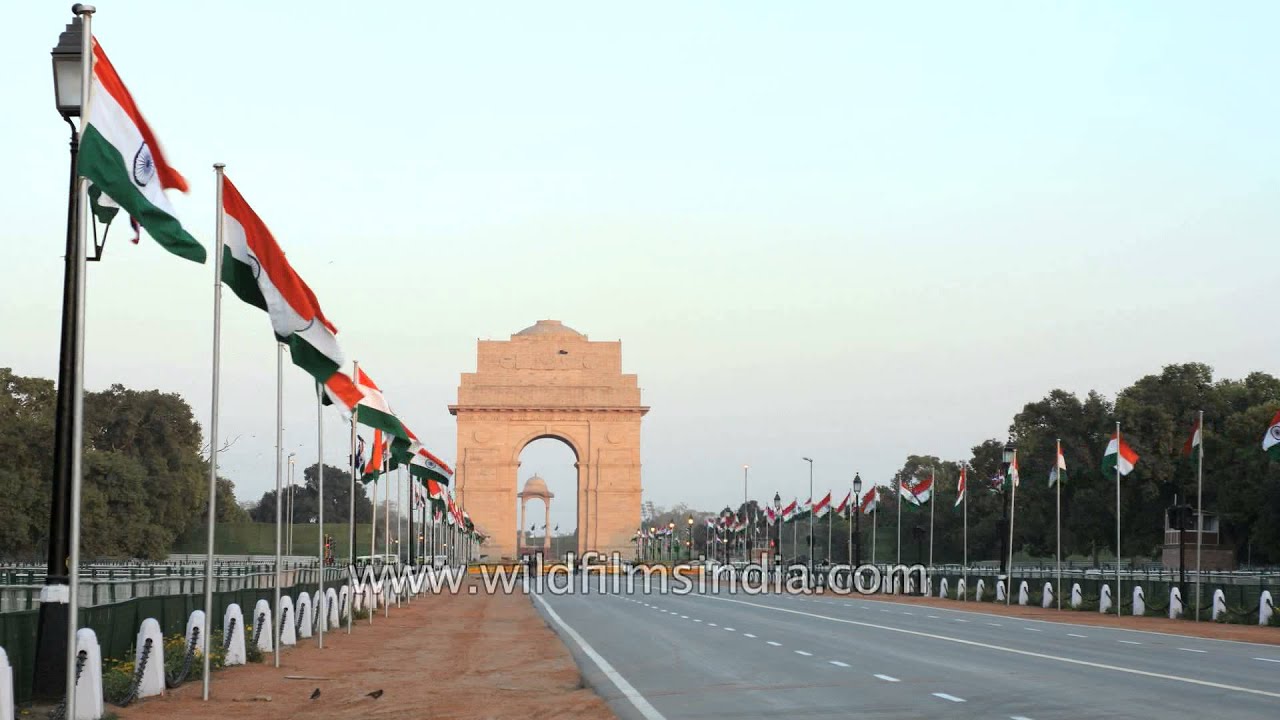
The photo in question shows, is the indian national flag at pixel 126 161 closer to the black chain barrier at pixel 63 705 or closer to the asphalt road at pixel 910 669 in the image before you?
the black chain barrier at pixel 63 705

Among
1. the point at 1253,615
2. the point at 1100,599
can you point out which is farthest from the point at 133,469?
the point at 1253,615

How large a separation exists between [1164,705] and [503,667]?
34.1 ft

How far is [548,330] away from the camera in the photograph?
12912cm

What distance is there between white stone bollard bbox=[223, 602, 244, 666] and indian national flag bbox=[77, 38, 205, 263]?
35.1 ft

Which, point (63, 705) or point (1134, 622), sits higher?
point (63, 705)

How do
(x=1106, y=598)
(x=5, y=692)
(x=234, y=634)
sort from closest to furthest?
(x=5, y=692) → (x=234, y=634) → (x=1106, y=598)

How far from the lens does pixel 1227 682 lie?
1903 centimetres

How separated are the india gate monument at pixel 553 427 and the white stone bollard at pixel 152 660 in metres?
105

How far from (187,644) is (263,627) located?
530cm

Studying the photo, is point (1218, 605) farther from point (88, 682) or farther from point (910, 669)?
point (88, 682)

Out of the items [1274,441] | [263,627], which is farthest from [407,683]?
[1274,441]

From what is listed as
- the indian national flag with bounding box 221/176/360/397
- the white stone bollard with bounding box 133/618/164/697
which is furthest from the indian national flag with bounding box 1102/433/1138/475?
the white stone bollard with bounding box 133/618/164/697

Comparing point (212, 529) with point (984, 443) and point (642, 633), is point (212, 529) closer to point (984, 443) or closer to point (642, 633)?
point (642, 633)

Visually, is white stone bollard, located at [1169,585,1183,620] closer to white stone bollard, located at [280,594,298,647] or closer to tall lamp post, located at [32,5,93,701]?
white stone bollard, located at [280,594,298,647]
